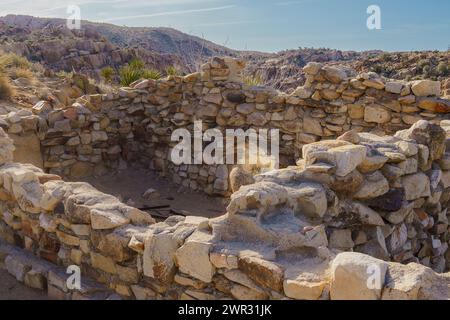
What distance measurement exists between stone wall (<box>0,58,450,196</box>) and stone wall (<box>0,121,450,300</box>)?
1.73 m

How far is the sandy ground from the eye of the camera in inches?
140

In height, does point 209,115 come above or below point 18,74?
below

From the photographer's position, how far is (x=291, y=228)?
269 cm

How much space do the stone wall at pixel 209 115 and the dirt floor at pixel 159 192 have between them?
159mm

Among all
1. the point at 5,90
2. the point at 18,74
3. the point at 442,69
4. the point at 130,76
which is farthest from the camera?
the point at 442,69

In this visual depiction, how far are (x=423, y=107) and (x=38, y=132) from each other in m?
5.12

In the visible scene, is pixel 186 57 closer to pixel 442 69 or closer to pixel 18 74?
pixel 18 74

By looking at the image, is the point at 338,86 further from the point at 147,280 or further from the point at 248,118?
the point at 147,280

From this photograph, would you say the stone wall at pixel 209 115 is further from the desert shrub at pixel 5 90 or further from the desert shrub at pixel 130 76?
the desert shrub at pixel 5 90

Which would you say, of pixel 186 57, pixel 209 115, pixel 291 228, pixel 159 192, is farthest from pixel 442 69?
pixel 291 228

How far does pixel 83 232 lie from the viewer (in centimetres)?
331

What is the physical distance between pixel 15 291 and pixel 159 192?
340cm

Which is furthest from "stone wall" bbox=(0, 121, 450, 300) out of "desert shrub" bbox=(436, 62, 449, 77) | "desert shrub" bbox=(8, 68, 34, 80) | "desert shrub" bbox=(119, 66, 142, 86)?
"desert shrub" bbox=(436, 62, 449, 77)
